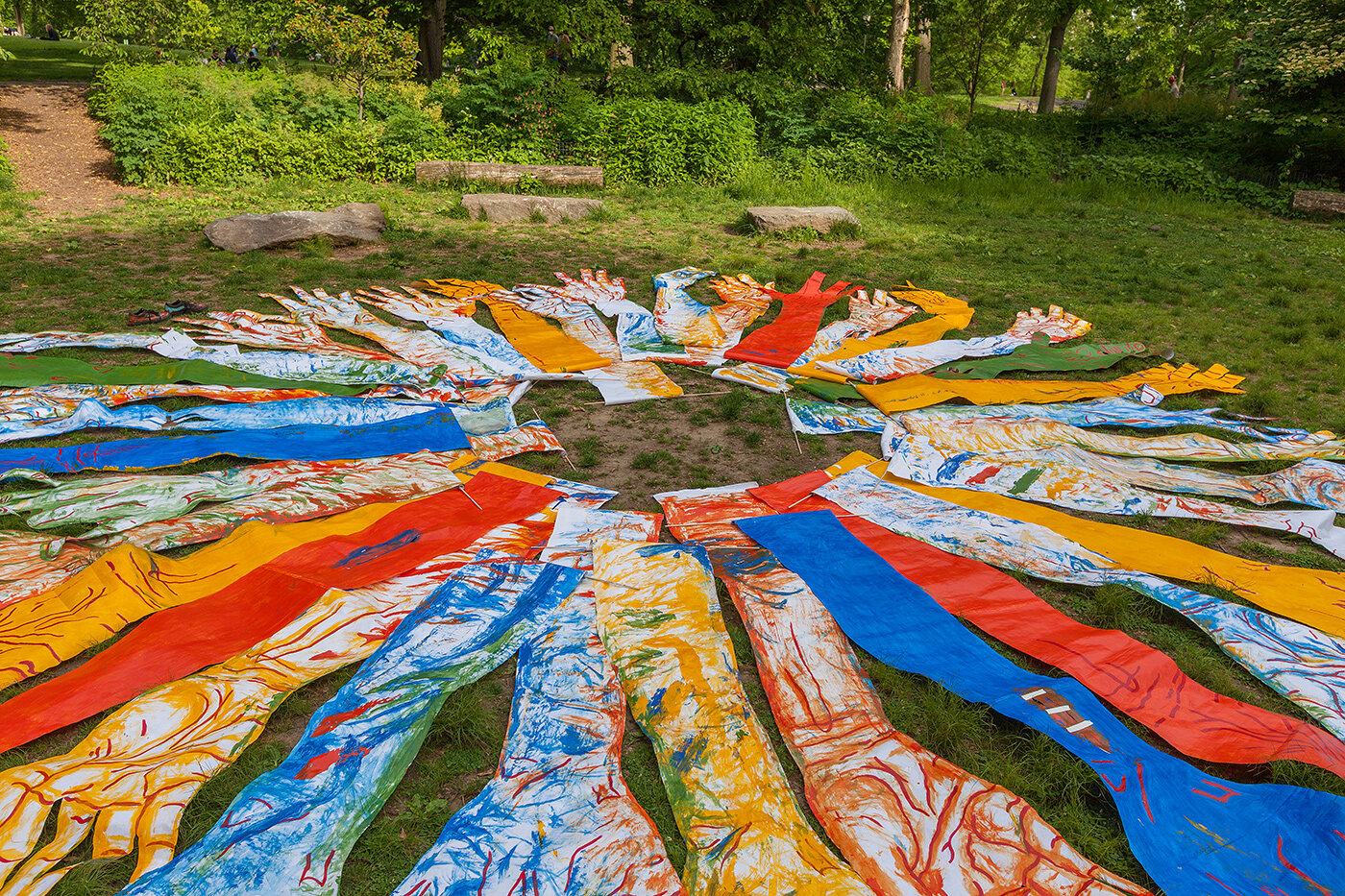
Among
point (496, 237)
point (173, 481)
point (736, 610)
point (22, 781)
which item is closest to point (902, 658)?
point (736, 610)

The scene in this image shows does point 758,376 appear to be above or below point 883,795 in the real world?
above

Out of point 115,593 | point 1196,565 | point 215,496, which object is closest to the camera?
point 115,593

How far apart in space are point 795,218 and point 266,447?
693cm

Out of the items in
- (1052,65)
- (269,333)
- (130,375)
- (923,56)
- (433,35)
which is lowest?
(130,375)

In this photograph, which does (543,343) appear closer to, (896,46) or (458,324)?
(458,324)

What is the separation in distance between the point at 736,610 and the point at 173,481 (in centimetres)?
251

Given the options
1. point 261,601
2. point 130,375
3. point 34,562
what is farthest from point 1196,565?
point 130,375

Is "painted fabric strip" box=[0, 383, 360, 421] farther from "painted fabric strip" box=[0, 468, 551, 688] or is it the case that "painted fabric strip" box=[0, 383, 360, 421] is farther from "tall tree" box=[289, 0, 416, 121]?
"tall tree" box=[289, 0, 416, 121]

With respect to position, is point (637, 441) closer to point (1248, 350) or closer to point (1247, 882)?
point (1247, 882)

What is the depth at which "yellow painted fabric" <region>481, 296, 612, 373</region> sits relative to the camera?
5.07 m

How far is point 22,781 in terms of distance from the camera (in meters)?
1.92

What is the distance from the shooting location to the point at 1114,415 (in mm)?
4473

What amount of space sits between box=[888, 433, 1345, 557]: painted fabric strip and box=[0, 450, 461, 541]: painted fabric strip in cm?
239

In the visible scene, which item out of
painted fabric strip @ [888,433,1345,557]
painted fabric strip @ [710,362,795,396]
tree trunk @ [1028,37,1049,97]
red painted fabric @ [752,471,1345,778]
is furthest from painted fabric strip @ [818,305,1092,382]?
tree trunk @ [1028,37,1049,97]
